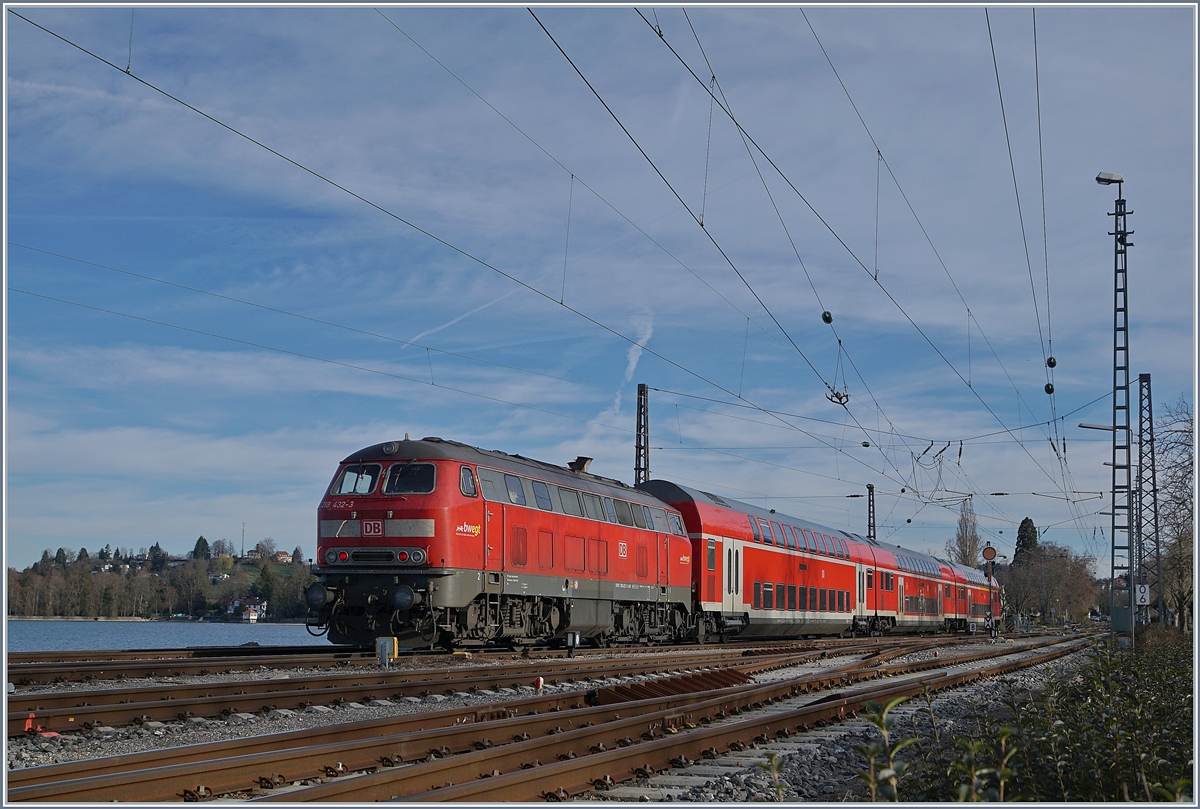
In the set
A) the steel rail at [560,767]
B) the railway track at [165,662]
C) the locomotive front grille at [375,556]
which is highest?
the locomotive front grille at [375,556]

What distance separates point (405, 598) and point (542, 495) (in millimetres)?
4635

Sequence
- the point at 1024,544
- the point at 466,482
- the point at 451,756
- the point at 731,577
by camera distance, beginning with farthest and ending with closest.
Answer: the point at 1024,544, the point at 731,577, the point at 466,482, the point at 451,756

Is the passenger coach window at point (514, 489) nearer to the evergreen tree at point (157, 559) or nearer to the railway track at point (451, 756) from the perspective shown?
the railway track at point (451, 756)

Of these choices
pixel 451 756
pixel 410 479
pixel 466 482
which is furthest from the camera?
pixel 466 482

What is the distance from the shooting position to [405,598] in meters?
18.1

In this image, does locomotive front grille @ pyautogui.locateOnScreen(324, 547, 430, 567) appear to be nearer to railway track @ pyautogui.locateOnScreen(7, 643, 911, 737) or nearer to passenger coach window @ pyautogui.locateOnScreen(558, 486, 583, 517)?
railway track @ pyautogui.locateOnScreen(7, 643, 911, 737)

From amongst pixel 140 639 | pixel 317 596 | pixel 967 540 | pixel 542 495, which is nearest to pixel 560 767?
pixel 317 596

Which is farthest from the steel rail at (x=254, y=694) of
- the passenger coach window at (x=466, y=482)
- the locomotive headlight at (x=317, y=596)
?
the passenger coach window at (x=466, y=482)

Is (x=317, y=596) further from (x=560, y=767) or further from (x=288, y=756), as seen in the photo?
(x=560, y=767)

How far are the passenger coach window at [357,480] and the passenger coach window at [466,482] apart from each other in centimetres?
165

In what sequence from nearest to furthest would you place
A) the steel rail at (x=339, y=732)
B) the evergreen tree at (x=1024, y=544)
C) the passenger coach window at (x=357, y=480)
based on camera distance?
1. the steel rail at (x=339, y=732)
2. the passenger coach window at (x=357, y=480)
3. the evergreen tree at (x=1024, y=544)

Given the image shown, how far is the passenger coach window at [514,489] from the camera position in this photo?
20.7 metres

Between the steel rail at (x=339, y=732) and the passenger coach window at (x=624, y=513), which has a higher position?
the passenger coach window at (x=624, y=513)

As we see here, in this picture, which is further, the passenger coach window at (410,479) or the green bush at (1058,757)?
the passenger coach window at (410,479)
